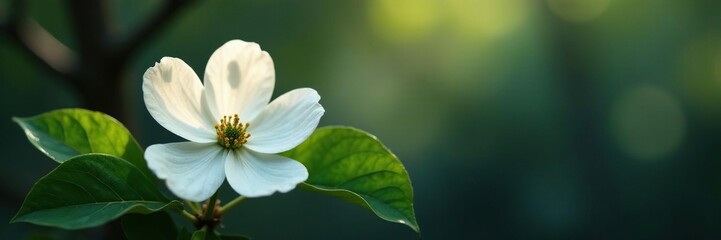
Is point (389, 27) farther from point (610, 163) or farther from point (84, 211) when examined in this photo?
point (84, 211)

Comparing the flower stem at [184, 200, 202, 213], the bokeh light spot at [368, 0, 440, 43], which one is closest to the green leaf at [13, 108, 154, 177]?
the flower stem at [184, 200, 202, 213]

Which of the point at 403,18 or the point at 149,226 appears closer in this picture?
the point at 149,226

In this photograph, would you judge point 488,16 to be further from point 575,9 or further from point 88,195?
point 88,195


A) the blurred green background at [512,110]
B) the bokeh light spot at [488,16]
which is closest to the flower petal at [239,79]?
the blurred green background at [512,110]

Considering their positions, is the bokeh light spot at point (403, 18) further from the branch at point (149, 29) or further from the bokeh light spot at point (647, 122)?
the branch at point (149, 29)

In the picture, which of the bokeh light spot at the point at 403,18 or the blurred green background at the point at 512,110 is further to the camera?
the blurred green background at the point at 512,110

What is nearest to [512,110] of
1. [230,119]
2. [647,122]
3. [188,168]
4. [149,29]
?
[647,122]

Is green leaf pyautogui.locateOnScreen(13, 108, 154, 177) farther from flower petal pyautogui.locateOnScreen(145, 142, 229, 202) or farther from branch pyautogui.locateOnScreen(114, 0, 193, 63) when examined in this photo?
branch pyautogui.locateOnScreen(114, 0, 193, 63)
